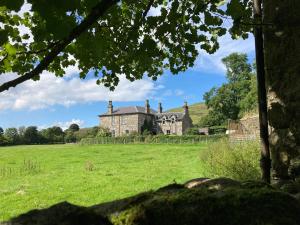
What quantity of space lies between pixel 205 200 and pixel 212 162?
44.6ft

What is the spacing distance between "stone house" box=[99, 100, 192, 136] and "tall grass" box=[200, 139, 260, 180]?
10110cm

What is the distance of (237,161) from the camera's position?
13891 millimetres

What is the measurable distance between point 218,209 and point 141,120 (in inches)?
4647

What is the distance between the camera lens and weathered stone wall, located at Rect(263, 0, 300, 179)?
527 cm

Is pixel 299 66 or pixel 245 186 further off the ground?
pixel 299 66

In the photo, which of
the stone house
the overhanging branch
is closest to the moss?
the overhanging branch

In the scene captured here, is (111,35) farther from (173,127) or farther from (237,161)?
(173,127)

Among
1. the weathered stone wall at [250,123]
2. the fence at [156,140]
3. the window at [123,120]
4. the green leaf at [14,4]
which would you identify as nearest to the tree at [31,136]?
the window at [123,120]

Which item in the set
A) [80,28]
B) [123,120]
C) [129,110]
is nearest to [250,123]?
[80,28]

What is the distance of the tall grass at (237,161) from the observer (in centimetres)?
1335

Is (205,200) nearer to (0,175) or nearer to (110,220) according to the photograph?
(110,220)

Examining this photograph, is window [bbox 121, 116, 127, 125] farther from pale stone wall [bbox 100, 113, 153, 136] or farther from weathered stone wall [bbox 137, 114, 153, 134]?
weathered stone wall [bbox 137, 114, 153, 134]

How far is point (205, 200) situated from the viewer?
2.50 m

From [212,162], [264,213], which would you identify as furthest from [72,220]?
[212,162]
